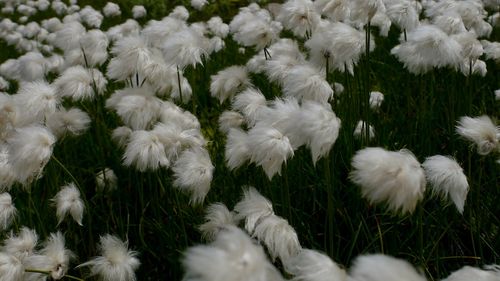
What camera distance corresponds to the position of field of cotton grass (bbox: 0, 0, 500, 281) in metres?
1.48

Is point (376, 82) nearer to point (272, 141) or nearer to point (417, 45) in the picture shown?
point (417, 45)

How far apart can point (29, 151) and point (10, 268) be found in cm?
39

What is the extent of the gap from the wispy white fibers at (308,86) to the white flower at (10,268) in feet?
3.67

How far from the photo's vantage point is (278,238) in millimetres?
1474

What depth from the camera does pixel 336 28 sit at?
234 centimetres

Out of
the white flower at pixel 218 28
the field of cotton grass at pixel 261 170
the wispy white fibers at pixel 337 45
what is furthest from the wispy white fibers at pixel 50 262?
the white flower at pixel 218 28

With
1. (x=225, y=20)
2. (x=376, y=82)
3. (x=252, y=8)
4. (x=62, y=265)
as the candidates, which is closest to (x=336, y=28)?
(x=62, y=265)

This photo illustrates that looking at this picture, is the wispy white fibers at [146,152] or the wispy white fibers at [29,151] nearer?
the wispy white fibers at [29,151]

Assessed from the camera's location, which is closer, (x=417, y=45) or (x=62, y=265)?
(x=62, y=265)

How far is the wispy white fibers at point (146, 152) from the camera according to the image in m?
1.95

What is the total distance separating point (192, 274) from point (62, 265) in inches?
36.4

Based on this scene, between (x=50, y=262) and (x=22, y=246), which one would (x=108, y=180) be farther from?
(x=50, y=262)

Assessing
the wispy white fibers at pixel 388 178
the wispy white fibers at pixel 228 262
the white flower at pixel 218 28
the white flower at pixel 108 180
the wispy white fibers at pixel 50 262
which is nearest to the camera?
the wispy white fibers at pixel 228 262

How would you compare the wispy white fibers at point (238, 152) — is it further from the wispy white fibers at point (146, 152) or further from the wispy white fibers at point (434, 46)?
the wispy white fibers at point (434, 46)
